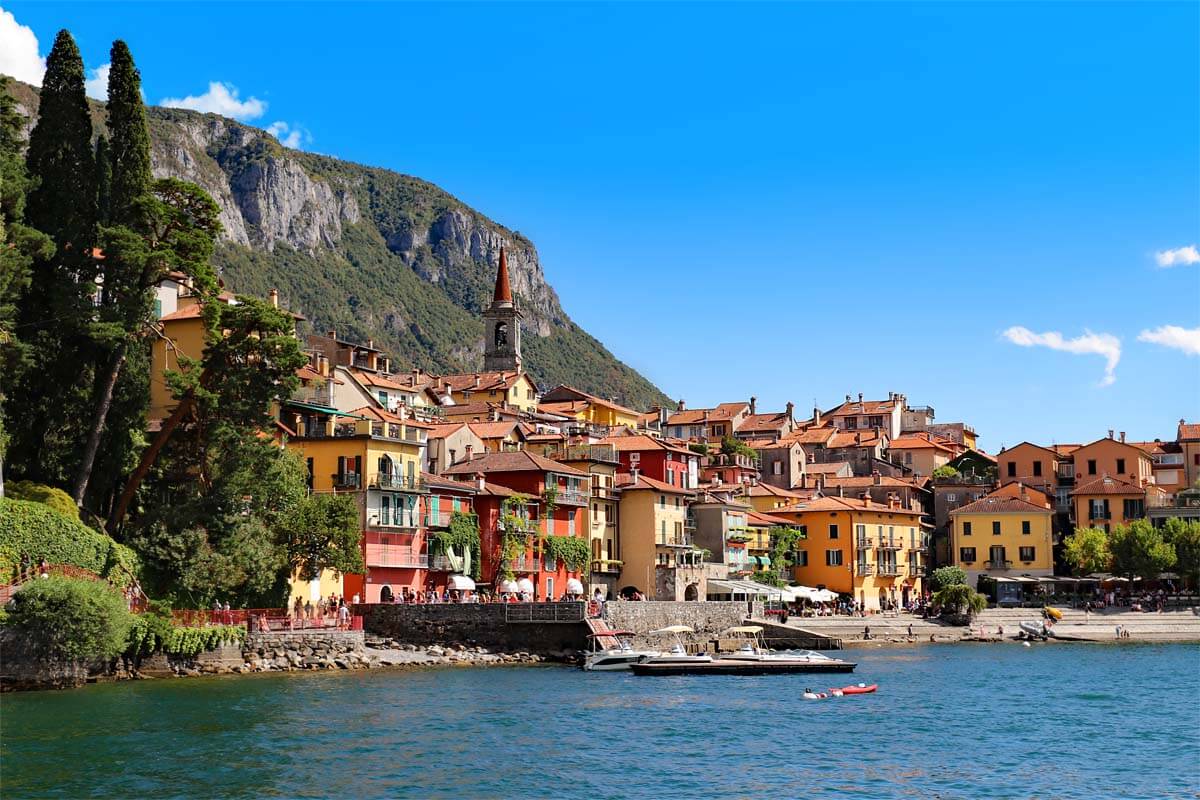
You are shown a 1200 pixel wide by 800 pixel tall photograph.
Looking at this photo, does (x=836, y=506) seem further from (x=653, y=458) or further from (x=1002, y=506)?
(x=653, y=458)

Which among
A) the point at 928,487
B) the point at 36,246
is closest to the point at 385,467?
the point at 36,246

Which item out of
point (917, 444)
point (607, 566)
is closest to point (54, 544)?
point (607, 566)

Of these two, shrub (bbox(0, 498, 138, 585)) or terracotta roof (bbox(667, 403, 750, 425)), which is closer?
shrub (bbox(0, 498, 138, 585))

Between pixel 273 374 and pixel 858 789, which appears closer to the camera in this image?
pixel 858 789

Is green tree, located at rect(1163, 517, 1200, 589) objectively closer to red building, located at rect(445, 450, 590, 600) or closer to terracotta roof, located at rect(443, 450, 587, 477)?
red building, located at rect(445, 450, 590, 600)

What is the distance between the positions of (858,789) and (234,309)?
32.5m

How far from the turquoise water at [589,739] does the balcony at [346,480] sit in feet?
40.4

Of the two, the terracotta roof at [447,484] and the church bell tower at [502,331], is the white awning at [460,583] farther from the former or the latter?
the church bell tower at [502,331]

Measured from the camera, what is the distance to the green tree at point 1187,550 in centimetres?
9338

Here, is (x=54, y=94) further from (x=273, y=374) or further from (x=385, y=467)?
(x=385, y=467)

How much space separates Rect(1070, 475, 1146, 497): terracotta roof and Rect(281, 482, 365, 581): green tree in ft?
211

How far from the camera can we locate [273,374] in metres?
54.2

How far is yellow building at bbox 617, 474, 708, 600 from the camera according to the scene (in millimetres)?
80188

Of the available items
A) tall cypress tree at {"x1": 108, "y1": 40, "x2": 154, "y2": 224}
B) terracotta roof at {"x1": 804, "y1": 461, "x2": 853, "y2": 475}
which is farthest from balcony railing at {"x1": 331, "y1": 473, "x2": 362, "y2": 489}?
terracotta roof at {"x1": 804, "y1": 461, "x2": 853, "y2": 475}
